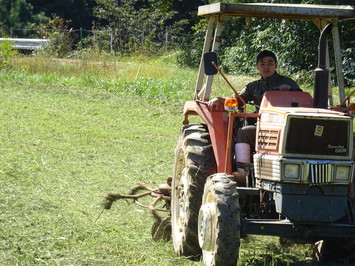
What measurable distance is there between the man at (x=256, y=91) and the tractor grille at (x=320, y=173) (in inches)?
27.4

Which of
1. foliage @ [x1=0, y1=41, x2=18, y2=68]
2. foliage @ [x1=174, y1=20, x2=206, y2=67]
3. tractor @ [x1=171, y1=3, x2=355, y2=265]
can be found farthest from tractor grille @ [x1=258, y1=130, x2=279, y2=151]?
foliage @ [x1=174, y1=20, x2=206, y2=67]

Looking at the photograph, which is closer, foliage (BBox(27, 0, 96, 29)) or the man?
the man

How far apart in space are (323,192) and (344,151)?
0.33m

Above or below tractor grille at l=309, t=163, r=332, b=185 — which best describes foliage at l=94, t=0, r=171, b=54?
above

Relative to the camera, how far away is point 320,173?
5.62 m

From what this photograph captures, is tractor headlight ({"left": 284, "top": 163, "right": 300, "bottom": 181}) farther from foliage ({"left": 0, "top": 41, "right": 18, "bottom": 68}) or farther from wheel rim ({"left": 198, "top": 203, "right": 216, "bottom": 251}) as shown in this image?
foliage ({"left": 0, "top": 41, "right": 18, "bottom": 68})

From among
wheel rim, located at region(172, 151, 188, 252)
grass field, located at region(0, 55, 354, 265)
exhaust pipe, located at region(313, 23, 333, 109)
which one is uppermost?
exhaust pipe, located at region(313, 23, 333, 109)

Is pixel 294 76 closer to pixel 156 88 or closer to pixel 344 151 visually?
pixel 156 88

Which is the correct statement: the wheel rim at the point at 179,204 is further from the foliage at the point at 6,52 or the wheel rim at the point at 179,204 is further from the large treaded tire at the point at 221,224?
the foliage at the point at 6,52

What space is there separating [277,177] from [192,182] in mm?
794

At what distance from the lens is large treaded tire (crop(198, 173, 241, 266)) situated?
17.9 ft

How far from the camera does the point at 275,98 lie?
616cm

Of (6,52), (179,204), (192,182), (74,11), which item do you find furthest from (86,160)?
(74,11)

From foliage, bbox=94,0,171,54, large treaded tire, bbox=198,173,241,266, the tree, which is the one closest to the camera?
large treaded tire, bbox=198,173,241,266
